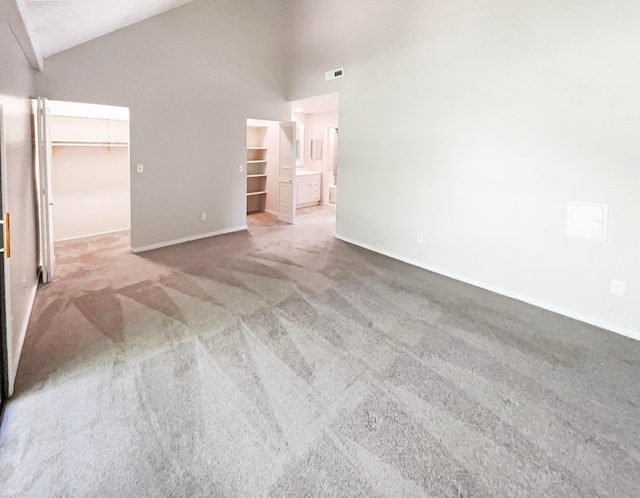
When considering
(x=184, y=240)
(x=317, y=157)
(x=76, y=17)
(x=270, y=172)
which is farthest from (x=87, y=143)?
(x=317, y=157)

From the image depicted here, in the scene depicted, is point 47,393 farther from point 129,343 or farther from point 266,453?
point 266,453

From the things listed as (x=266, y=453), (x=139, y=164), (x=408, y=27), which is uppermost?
(x=408, y=27)

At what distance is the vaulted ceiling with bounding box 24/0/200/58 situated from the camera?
2726mm

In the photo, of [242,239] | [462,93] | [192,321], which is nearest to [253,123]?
[242,239]

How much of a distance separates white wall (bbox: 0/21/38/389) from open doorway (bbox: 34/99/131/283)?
1.70m

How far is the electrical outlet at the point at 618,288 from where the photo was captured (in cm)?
315

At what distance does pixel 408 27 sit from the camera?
15.1 feet

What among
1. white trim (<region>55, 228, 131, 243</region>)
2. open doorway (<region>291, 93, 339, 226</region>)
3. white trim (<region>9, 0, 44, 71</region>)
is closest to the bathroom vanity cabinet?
open doorway (<region>291, 93, 339, 226</region>)

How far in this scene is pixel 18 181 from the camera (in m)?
3.00

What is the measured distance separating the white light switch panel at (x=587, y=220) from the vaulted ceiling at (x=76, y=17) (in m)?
4.63

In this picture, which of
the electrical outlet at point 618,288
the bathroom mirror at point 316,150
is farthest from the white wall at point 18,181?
the bathroom mirror at point 316,150

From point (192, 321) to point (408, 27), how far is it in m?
4.46

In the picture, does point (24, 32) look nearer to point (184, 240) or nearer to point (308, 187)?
point (184, 240)

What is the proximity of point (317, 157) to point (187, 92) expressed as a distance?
4.80 meters
